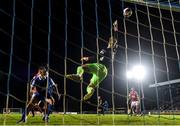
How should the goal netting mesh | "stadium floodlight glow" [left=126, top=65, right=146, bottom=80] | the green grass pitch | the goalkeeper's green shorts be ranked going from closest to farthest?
the green grass pitch < the goalkeeper's green shorts < the goal netting mesh < "stadium floodlight glow" [left=126, top=65, right=146, bottom=80]

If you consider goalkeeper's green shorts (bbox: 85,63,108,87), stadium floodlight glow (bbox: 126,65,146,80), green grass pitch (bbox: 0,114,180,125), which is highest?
stadium floodlight glow (bbox: 126,65,146,80)

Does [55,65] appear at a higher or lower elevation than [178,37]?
lower

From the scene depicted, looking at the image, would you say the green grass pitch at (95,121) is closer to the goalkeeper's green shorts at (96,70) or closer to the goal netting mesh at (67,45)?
the goalkeeper's green shorts at (96,70)

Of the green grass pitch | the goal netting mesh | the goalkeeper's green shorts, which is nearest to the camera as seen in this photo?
the green grass pitch

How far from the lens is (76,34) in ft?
78.3

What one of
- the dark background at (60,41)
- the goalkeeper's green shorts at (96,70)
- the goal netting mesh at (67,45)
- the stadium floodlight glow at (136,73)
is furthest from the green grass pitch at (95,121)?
the stadium floodlight glow at (136,73)

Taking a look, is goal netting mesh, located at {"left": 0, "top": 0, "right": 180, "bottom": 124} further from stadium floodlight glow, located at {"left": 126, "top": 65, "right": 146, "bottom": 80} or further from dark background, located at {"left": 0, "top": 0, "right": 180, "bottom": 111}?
stadium floodlight glow, located at {"left": 126, "top": 65, "right": 146, "bottom": 80}

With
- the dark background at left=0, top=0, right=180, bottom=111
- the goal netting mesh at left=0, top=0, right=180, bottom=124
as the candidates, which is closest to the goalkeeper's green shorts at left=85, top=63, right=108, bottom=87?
the goal netting mesh at left=0, top=0, right=180, bottom=124

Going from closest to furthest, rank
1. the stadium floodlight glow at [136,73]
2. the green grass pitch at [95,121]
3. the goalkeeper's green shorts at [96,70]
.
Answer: the green grass pitch at [95,121]
the goalkeeper's green shorts at [96,70]
the stadium floodlight glow at [136,73]

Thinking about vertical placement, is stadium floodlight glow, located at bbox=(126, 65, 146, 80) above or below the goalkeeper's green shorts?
above

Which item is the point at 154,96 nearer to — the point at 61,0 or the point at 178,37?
the point at 178,37

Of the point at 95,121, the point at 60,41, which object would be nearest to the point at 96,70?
the point at 95,121

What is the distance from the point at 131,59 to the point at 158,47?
237cm

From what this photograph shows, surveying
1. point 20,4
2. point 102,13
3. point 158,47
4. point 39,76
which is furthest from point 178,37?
point 39,76
